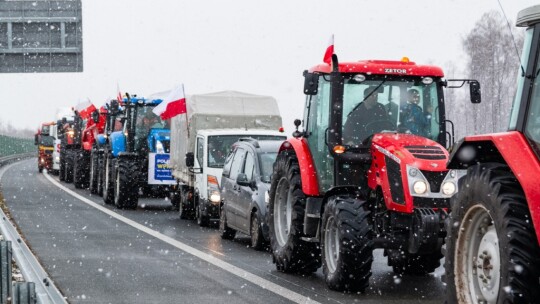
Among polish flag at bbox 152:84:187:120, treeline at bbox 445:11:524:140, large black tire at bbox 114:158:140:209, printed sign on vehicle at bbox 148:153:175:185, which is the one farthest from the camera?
treeline at bbox 445:11:524:140

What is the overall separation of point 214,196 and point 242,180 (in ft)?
13.0

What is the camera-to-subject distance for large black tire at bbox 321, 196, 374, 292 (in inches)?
482

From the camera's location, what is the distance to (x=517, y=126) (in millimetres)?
8367

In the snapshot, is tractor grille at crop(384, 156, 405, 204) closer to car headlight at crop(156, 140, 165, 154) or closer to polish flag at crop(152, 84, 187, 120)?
polish flag at crop(152, 84, 187, 120)

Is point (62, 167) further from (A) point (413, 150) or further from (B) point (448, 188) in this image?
(B) point (448, 188)

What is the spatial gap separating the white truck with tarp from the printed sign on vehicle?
0.43 m

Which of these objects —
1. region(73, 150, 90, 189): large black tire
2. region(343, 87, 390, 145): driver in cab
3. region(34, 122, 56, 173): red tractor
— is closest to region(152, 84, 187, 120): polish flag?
region(343, 87, 390, 145): driver in cab

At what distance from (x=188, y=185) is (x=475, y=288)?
53.5ft

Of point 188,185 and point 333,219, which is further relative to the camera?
point 188,185

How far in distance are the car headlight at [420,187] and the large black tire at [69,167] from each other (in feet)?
104

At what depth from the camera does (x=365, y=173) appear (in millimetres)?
13445

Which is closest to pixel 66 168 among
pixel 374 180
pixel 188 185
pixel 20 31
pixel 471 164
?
pixel 20 31

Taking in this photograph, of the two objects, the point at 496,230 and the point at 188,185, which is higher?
the point at 496,230

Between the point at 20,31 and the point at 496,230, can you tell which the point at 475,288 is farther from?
the point at 20,31
